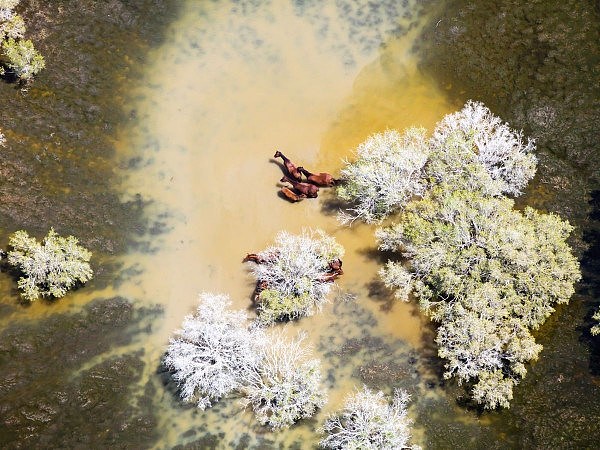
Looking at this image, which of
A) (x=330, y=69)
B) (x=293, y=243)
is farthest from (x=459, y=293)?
(x=330, y=69)

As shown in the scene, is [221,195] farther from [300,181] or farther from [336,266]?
[336,266]

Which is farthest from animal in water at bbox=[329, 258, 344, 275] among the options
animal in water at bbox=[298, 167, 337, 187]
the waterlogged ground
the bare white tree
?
the bare white tree

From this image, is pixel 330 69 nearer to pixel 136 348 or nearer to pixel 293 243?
pixel 293 243

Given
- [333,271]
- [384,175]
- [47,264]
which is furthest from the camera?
[333,271]

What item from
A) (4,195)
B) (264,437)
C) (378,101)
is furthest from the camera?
(378,101)

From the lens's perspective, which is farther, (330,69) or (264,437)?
(330,69)

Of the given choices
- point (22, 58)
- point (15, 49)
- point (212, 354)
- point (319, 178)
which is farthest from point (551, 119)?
point (15, 49)

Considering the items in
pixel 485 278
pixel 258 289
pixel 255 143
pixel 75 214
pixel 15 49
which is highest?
pixel 15 49
